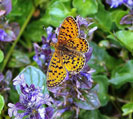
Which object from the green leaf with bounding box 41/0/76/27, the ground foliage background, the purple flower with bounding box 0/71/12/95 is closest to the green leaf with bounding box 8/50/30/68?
the ground foliage background

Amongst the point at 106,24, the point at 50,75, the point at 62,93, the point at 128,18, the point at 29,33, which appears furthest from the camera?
the point at 29,33

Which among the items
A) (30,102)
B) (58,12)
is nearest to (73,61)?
(30,102)

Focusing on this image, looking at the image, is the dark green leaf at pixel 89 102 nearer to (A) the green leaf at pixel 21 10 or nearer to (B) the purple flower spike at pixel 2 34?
(B) the purple flower spike at pixel 2 34

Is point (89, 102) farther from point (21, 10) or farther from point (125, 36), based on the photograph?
point (21, 10)

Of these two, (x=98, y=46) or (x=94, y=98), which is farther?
(x=98, y=46)

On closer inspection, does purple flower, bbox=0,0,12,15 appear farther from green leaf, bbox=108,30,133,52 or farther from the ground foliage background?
green leaf, bbox=108,30,133,52

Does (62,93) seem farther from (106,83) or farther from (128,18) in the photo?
(128,18)

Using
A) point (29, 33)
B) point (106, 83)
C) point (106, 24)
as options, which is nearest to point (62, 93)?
point (106, 83)
